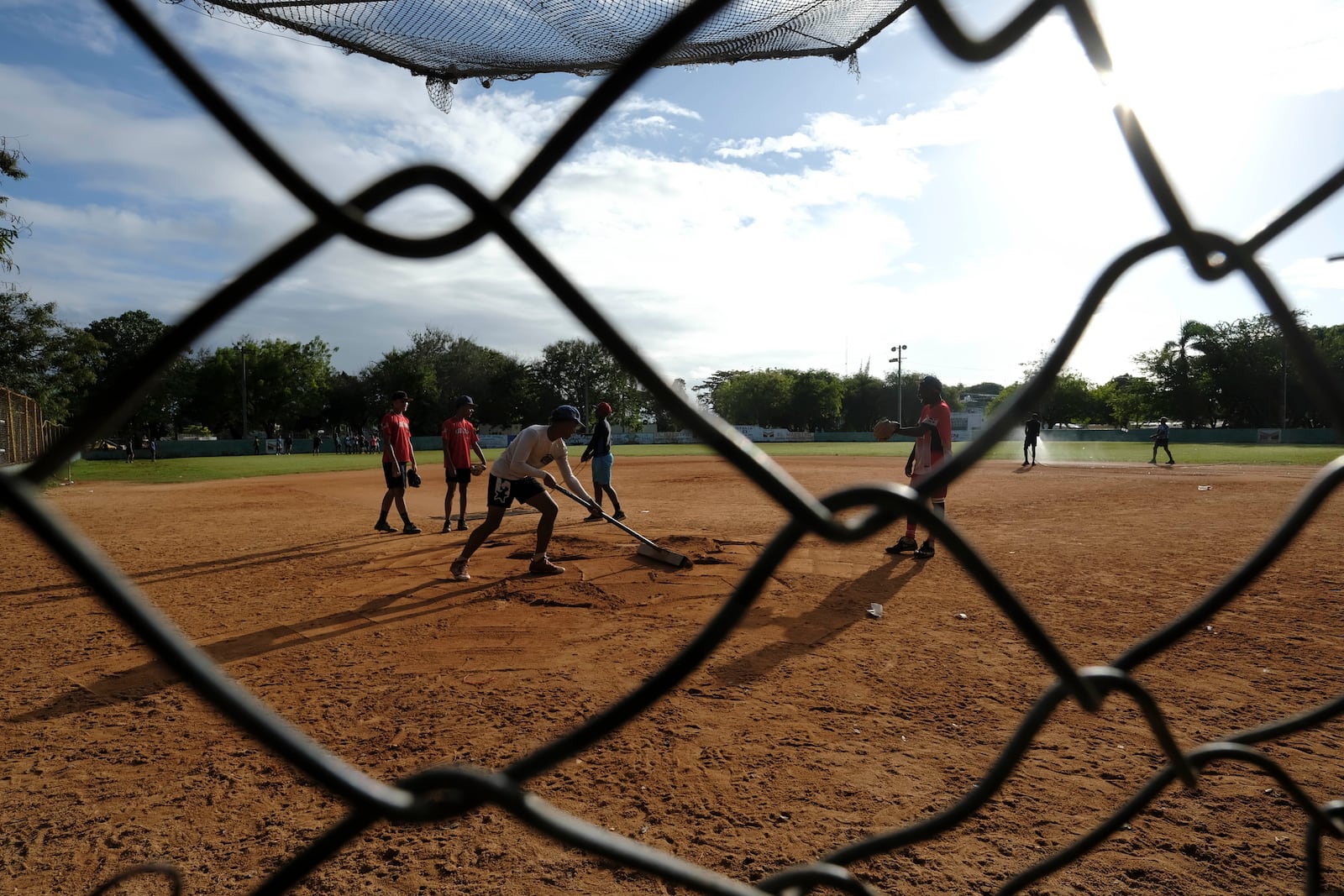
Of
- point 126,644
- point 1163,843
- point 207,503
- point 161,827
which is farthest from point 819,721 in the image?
point 207,503

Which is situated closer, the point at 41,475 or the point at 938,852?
the point at 41,475

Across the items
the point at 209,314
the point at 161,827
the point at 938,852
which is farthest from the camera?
the point at 161,827

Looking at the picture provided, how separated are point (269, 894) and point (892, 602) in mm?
5921

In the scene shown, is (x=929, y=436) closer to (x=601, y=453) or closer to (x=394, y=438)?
(x=601, y=453)

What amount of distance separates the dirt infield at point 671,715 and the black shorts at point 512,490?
0.74m

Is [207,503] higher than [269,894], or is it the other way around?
[269,894]

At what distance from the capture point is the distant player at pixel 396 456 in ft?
33.0

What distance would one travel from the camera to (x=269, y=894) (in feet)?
2.06

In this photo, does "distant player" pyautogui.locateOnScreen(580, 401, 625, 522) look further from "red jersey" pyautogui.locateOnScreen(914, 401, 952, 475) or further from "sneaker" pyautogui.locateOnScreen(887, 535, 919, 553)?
"red jersey" pyautogui.locateOnScreen(914, 401, 952, 475)

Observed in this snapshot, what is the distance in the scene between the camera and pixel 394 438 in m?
10.1

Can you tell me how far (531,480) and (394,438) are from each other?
3716 millimetres

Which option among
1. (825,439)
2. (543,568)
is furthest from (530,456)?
(825,439)

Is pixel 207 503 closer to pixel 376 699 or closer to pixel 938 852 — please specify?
pixel 376 699

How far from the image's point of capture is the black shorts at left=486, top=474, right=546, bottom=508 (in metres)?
7.17
